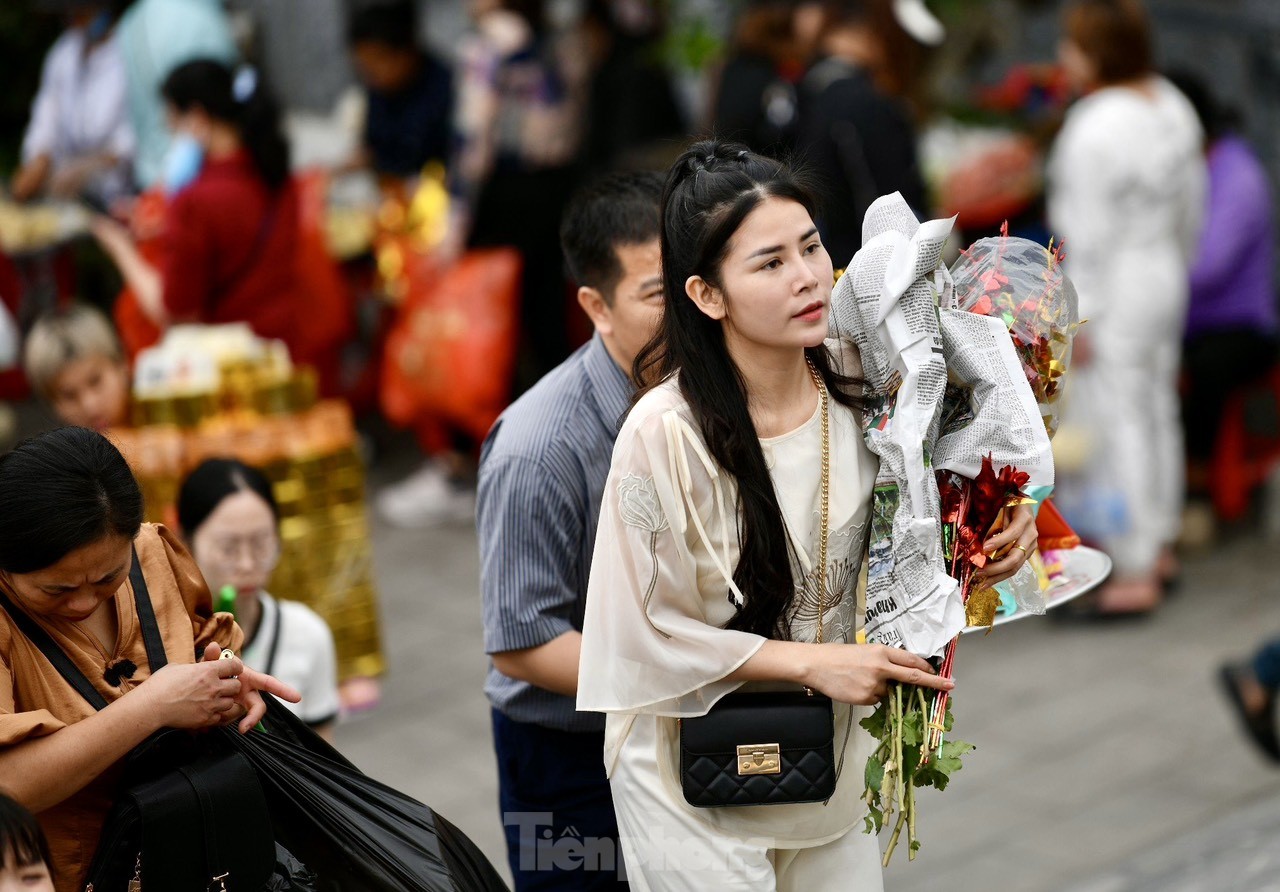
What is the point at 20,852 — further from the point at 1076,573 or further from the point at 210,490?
the point at 1076,573

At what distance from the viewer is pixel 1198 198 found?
6.10 metres

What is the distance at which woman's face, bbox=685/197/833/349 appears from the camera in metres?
2.42

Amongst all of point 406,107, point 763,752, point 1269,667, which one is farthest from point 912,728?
point 406,107

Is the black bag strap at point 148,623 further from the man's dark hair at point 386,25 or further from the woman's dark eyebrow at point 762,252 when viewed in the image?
the man's dark hair at point 386,25

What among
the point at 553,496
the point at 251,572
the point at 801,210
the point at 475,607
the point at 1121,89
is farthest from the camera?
the point at 475,607

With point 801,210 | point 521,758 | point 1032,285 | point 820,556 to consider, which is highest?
point 801,210

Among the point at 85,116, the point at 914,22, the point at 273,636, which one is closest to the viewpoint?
the point at 273,636

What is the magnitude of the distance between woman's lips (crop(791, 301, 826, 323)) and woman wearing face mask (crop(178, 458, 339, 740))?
158cm

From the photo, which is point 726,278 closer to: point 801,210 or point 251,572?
point 801,210

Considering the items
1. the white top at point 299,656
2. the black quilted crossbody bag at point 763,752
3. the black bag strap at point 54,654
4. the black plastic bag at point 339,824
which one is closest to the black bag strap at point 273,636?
the white top at point 299,656

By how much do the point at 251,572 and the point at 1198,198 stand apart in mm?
4138

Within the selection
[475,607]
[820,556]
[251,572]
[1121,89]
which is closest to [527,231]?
[475,607]

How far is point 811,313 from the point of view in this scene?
243 centimetres

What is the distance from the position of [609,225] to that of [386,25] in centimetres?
475
